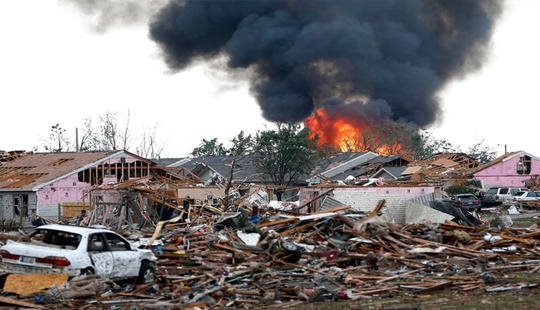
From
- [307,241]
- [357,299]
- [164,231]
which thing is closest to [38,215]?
[164,231]

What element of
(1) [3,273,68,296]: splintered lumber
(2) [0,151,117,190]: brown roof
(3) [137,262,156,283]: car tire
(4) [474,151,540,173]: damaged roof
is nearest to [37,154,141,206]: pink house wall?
(2) [0,151,117,190]: brown roof

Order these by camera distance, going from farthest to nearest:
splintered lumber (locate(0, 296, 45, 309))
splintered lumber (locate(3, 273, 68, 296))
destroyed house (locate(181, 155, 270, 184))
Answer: destroyed house (locate(181, 155, 270, 184)) < splintered lumber (locate(3, 273, 68, 296)) < splintered lumber (locate(0, 296, 45, 309))

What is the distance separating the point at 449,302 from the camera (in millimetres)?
13828

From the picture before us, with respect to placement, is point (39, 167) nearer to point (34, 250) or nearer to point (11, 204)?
point (11, 204)

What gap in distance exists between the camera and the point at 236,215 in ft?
75.3

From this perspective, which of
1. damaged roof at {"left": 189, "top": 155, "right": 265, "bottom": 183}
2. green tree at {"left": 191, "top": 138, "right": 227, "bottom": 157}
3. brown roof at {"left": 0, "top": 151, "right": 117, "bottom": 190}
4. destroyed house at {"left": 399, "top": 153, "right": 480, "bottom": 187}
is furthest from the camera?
green tree at {"left": 191, "top": 138, "right": 227, "bottom": 157}

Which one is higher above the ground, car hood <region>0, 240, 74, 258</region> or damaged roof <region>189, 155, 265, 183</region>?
damaged roof <region>189, 155, 265, 183</region>

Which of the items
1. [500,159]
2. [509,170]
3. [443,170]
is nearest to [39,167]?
[443,170]

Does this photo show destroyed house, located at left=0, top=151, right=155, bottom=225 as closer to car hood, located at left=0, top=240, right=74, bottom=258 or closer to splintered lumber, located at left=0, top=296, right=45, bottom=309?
car hood, located at left=0, top=240, right=74, bottom=258

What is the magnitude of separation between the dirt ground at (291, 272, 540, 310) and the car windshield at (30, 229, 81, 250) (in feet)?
17.1

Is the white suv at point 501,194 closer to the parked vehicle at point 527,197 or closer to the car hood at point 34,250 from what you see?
the parked vehicle at point 527,197

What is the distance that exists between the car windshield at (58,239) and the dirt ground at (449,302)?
205 inches

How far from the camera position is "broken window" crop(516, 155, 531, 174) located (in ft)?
209

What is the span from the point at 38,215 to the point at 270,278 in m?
27.4
